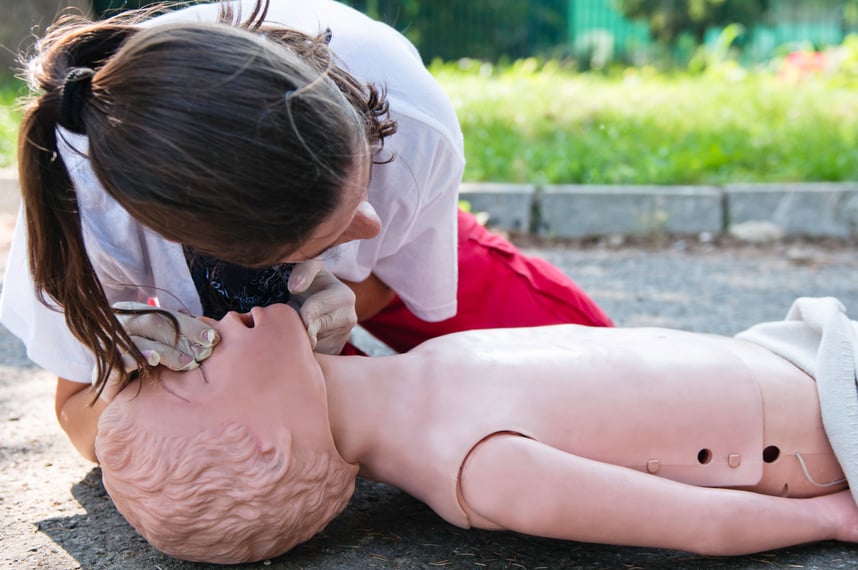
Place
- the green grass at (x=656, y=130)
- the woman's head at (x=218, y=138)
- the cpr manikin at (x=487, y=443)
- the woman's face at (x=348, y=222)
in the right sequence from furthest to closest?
the green grass at (x=656, y=130) < the cpr manikin at (x=487, y=443) < the woman's face at (x=348, y=222) < the woman's head at (x=218, y=138)

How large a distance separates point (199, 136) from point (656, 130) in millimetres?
4448

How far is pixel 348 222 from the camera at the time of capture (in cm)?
147

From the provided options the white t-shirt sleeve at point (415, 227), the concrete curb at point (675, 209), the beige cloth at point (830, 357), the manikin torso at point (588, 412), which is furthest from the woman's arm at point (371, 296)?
the concrete curb at point (675, 209)

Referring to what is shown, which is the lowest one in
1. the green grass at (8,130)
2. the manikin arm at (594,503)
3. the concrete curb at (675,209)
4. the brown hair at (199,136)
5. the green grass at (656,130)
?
the green grass at (8,130)

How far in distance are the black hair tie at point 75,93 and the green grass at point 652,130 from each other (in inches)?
134

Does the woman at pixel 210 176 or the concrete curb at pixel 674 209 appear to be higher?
the woman at pixel 210 176

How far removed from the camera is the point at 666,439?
166 cm

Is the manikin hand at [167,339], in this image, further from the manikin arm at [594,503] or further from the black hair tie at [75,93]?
the manikin arm at [594,503]

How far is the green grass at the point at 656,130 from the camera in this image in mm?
4680

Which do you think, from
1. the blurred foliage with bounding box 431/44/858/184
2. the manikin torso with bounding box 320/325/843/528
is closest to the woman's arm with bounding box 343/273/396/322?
the manikin torso with bounding box 320/325/843/528

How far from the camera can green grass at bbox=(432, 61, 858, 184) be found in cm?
468

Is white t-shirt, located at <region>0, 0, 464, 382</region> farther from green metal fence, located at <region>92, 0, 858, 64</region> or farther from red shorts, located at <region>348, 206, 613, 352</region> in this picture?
green metal fence, located at <region>92, 0, 858, 64</region>

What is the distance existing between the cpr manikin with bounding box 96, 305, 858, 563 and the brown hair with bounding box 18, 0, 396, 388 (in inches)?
11.4

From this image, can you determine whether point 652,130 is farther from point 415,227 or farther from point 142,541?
point 142,541
